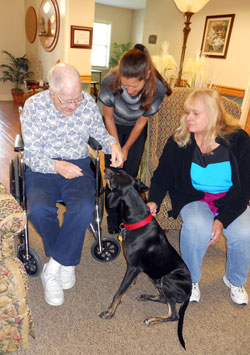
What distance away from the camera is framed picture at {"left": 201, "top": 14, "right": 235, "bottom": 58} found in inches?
160

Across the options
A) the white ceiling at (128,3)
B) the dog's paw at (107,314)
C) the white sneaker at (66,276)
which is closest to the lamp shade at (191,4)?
the white sneaker at (66,276)

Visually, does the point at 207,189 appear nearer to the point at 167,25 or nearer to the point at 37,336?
the point at 37,336

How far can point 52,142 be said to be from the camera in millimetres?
1665

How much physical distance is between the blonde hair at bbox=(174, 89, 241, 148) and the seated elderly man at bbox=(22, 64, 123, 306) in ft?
1.36

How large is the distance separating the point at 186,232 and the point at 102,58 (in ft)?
31.9

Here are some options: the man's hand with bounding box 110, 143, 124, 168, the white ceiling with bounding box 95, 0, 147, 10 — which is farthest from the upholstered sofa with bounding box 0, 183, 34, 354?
the white ceiling with bounding box 95, 0, 147, 10

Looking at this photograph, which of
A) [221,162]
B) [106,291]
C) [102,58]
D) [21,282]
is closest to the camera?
[21,282]

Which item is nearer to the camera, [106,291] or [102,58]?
[106,291]

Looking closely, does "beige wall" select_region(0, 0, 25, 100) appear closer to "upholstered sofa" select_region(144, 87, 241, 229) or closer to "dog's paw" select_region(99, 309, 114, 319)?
"upholstered sofa" select_region(144, 87, 241, 229)

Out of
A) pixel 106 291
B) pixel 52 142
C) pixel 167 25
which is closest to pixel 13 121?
pixel 167 25

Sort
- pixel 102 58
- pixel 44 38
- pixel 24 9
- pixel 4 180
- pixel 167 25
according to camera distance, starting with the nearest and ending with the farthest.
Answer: pixel 4 180 < pixel 167 25 < pixel 44 38 < pixel 24 9 < pixel 102 58

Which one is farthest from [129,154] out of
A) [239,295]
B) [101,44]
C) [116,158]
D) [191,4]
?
[101,44]

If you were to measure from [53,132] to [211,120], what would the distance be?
0.91 m

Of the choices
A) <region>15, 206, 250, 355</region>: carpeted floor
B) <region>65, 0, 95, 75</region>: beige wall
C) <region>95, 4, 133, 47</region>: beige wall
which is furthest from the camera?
<region>95, 4, 133, 47</region>: beige wall
